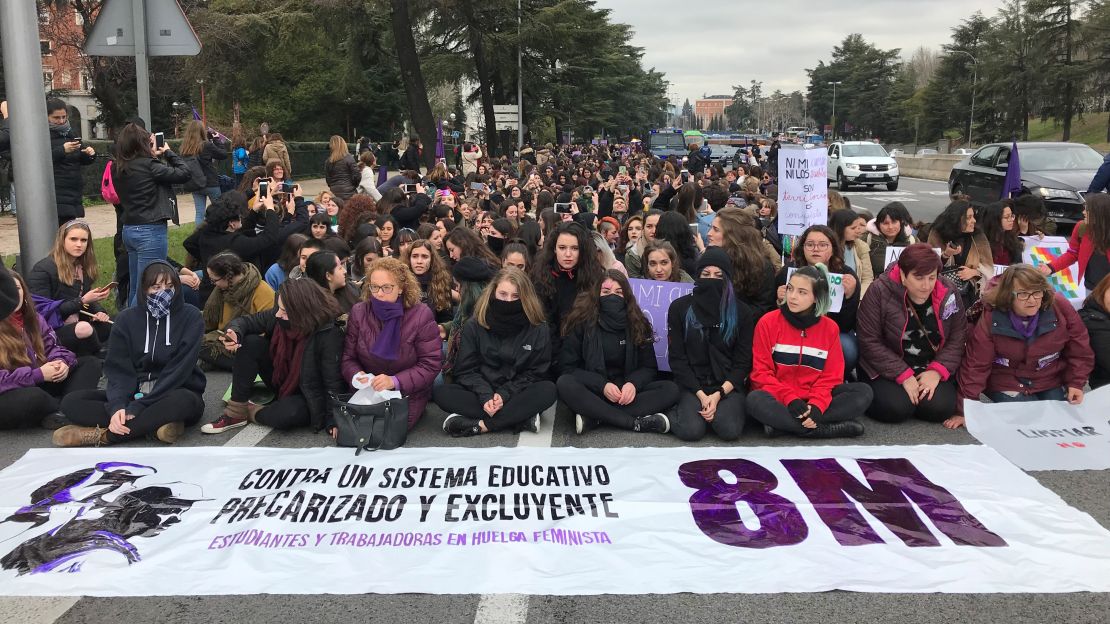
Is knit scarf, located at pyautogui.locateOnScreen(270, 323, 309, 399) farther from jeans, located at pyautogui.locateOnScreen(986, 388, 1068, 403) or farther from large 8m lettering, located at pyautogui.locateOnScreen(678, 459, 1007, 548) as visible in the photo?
jeans, located at pyautogui.locateOnScreen(986, 388, 1068, 403)

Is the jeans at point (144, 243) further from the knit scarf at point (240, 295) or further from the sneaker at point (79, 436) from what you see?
the sneaker at point (79, 436)

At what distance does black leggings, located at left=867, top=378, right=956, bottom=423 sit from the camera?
249 inches

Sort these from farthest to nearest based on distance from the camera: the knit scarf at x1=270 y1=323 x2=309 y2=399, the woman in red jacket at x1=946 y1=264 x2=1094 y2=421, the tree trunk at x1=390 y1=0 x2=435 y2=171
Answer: the tree trunk at x1=390 y1=0 x2=435 y2=171, the knit scarf at x1=270 y1=323 x2=309 y2=399, the woman in red jacket at x1=946 y1=264 x2=1094 y2=421

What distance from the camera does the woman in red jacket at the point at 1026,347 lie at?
6.14 metres

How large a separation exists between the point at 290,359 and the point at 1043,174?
1518 centimetres

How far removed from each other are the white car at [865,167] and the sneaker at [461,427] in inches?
1049

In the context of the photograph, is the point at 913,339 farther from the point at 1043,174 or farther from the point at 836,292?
the point at 1043,174

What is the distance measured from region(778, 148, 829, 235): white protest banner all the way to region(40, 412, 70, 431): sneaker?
19.2 ft

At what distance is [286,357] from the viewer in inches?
253

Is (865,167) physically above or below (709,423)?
above

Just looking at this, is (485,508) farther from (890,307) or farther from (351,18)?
(351,18)

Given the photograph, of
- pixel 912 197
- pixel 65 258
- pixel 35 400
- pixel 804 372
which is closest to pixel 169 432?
pixel 35 400

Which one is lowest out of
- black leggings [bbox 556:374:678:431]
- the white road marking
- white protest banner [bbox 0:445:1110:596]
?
the white road marking

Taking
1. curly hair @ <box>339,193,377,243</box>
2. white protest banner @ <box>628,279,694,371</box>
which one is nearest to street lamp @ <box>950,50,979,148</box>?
curly hair @ <box>339,193,377,243</box>
